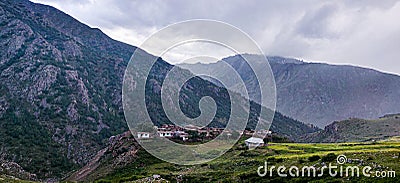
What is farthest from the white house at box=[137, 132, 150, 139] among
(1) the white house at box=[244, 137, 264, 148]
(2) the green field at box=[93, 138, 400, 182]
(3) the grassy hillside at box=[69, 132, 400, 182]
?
(1) the white house at box=[244, 137, 264, 148]

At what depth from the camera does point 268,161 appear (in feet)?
200

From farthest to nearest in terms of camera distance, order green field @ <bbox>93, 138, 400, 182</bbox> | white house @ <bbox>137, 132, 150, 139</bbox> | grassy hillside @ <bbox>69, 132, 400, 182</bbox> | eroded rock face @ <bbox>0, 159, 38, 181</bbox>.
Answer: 1. white house @ <bbox>137, 132, 150, 139</bbox>
2. eroded rock face @ <bbox>0, 159, 38, 181</bbox>
3. grassy hillside @ <bbox>69, 132, 400, 182</bbox>
4. green field @ <bbox>93, 138, 400, 182</bbox>

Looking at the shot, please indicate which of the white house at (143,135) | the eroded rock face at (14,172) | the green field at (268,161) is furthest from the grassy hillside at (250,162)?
the eroded rock face at (14,172)

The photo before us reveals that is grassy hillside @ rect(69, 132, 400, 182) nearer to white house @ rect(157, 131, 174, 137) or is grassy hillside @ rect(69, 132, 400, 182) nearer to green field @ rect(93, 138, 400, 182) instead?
green field @ rect(93, 138, 400, 182)

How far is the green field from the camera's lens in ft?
140

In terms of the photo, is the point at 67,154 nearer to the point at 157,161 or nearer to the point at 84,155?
the point at 84,155

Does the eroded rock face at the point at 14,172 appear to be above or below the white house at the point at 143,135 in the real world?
below

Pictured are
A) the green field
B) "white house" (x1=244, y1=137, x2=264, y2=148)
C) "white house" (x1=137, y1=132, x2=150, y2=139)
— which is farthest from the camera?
"white house" (x1=137, y1=132, x2=150, y2=139)

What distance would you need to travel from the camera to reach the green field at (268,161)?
42.7 metres

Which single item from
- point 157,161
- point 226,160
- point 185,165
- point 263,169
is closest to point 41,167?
point 157,161

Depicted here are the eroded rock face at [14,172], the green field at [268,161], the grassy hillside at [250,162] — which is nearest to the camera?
the green field at [268,161]

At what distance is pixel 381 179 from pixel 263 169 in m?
20.4

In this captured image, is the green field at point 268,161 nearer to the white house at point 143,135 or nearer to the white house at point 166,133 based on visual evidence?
the white house at point 143,135

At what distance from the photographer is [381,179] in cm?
3538
